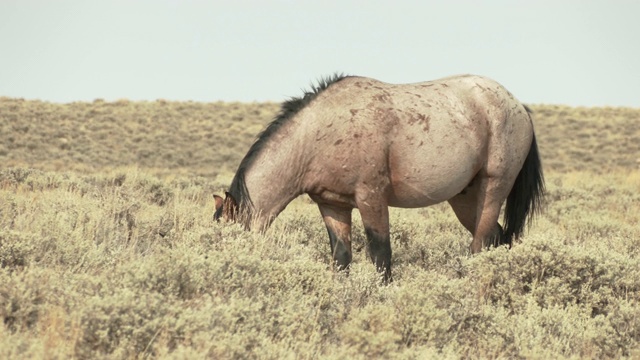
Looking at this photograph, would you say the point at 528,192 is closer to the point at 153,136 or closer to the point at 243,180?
the point at 243,180

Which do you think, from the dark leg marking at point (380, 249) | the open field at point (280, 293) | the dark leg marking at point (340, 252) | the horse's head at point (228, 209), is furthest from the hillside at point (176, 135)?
the dark leg marking at point (380, 249)

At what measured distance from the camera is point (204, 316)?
4582 millimetres

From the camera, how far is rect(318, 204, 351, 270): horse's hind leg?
7.87m

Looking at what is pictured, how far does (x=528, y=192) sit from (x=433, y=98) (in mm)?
1905

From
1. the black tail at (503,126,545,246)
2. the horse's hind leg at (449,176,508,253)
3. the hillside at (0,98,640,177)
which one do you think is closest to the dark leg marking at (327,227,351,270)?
the horse's hind leg at (449,176,508,253)

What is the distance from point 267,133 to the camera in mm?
7754

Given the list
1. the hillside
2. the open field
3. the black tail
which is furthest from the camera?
the hillside

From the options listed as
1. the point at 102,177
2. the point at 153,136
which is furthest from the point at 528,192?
the point at 153,136

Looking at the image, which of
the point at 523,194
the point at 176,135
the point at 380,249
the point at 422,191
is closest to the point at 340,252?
the point at 380,249

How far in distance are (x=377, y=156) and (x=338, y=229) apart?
0.94m

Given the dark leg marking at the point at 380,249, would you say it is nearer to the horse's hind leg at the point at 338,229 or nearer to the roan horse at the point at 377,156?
the roan horse at the point at 377,156

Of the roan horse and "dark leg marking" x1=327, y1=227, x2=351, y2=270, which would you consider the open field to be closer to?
"dark leg marking" x1=327, y1=227, x2=351, y2=270

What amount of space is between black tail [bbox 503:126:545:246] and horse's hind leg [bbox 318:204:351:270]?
89.3 inches

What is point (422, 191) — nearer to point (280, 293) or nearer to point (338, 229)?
point (338, 229)
